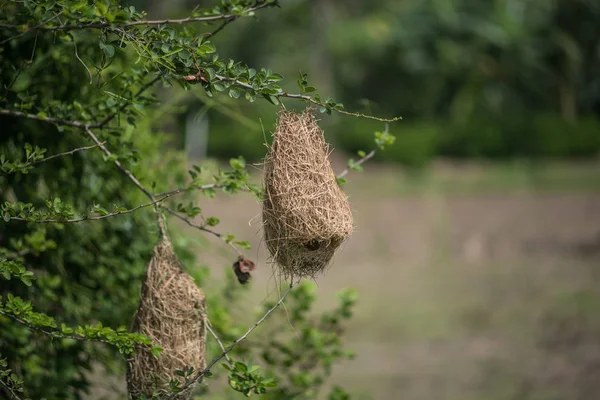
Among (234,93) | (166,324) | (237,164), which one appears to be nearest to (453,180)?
(237,164)

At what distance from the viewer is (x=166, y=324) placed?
3.16m

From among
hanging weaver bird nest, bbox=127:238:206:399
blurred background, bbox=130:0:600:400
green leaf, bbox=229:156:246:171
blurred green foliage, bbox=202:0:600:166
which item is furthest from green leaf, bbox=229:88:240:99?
blurred green foliage, bbox=202:0:600:166

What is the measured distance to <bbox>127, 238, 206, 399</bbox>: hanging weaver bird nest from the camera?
3.13 metres

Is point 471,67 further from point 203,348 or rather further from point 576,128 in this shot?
point 203,348

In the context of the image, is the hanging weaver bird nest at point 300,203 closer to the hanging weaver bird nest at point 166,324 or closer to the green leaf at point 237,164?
the green leaf at point 237,164

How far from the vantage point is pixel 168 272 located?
3.21 meters

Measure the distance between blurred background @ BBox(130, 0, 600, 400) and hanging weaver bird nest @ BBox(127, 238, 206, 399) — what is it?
0.41 meters

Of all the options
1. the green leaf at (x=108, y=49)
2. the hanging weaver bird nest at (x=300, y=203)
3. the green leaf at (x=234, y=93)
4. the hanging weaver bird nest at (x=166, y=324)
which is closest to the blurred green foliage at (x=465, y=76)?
the hanging weaver bird nest at (x=166, y=324)

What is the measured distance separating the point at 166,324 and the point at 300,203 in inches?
27.9

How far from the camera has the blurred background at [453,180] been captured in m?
9.72

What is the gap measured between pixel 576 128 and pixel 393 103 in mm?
6553

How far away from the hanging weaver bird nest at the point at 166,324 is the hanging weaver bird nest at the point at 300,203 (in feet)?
1.35

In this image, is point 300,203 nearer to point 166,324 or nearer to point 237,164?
point 237,164

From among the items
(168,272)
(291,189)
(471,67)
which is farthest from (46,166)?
(471,67)
